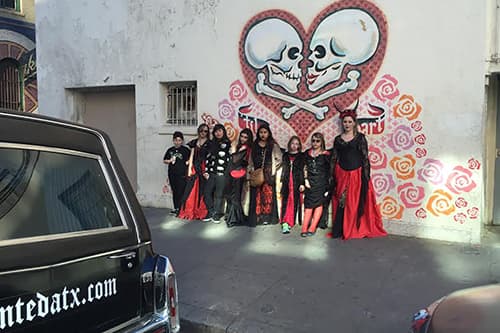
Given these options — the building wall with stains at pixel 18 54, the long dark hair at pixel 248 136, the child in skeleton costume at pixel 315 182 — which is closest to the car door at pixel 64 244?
the child in skeleton costume at pixel 315 182

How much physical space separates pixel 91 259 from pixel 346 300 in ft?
9.81

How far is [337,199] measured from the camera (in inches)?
258

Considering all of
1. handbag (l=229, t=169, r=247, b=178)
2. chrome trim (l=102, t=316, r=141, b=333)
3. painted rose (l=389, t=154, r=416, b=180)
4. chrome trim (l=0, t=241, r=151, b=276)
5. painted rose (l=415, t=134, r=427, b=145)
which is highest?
painted rose (l=415, t=134, r=427, b=145)

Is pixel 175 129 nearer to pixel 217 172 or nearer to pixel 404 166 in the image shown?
pixel 217 172

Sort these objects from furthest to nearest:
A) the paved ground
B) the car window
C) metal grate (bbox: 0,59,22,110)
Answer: metal grate (bbox: 0,59,22,110), the paved ground, the car window

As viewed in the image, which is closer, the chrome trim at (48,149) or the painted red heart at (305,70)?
the chrome trim at (48,149)

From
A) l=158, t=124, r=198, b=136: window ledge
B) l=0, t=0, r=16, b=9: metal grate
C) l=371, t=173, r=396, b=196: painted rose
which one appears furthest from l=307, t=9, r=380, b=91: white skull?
l=0, t=0, r=16, b=9: metal grate

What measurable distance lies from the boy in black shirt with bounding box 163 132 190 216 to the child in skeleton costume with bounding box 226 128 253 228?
3.63ft

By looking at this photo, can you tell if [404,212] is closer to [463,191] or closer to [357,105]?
[463,191]

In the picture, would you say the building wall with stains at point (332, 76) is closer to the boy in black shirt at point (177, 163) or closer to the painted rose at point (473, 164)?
the painted rose at point (473, 164)

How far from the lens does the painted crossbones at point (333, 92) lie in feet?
22.4

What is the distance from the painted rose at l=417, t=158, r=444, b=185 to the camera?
6.32m

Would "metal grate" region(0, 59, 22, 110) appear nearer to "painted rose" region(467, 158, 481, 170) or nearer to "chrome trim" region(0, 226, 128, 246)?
"painted rose" region(467, 158, 481, 170)

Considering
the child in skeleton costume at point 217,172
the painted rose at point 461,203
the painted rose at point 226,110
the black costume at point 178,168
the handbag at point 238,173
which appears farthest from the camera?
the black costume at point 178,168
